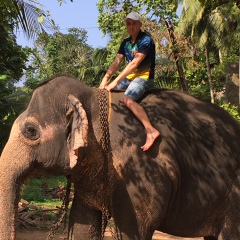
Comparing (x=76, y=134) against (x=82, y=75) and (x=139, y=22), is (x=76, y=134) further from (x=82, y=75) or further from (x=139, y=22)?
(x=82, y=75)

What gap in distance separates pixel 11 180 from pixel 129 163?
95 centimetres

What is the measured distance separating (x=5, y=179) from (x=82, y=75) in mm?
29011

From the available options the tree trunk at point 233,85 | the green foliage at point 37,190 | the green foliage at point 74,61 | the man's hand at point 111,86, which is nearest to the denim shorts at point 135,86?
the man's hand at point 111,86

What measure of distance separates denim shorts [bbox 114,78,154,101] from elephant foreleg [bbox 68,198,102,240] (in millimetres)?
1062

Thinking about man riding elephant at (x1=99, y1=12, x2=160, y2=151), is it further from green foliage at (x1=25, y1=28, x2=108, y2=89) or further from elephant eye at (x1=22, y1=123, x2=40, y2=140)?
green foliage at (x1=25, y1=28, x2=108, y2=89)

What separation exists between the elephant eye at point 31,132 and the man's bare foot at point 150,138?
0.85m

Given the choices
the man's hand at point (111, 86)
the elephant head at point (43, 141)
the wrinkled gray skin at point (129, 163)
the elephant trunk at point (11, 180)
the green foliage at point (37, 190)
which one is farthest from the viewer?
the green foliage at point (37, 190)

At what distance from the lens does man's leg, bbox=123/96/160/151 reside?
4.56 meters

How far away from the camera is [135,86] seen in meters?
4.85

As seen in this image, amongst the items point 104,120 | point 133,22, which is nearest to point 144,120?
point 104,120

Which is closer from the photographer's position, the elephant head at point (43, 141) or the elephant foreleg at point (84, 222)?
the elephant head at point (43, 141)

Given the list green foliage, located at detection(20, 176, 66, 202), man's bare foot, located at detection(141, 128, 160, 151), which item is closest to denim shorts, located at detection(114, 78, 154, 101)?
man's bare foot, located at detection(141, 128, 160, 151)

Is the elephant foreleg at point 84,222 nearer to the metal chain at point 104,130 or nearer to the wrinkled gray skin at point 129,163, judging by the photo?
the wrinkled gray skin at point 129,163

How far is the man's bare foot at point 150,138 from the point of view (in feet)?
14.9
